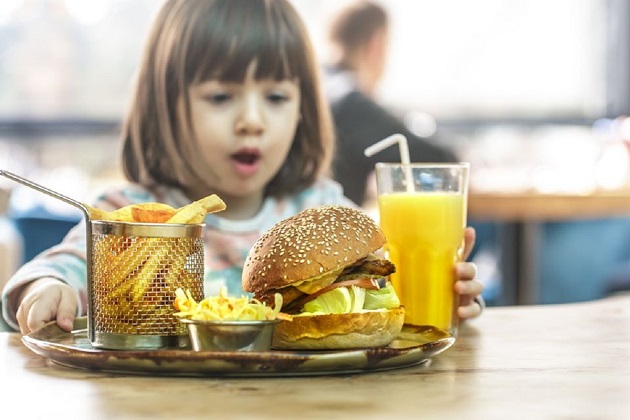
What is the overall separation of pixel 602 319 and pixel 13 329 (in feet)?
2.63

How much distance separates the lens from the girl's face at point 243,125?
1.78 m

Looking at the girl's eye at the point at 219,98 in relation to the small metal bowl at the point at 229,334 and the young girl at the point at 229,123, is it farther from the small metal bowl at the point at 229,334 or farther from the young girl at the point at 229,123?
the small metal bowl at the point at 229,334

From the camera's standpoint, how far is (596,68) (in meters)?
6.00

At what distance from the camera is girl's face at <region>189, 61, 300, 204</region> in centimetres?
178

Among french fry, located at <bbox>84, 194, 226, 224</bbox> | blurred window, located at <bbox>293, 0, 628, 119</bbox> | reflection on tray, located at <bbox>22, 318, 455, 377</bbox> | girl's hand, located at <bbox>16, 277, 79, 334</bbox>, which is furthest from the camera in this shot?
blurred window, located at <bbox>293, 0, 628, 119</bbox>

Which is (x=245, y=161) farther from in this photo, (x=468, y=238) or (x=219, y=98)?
(x=468, y=238)

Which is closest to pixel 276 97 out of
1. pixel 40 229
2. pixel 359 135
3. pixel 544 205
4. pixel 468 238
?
pixel 468 238

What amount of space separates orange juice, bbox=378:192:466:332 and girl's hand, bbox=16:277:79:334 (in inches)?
16.2

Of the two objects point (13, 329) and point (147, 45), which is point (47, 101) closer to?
point (147, 45)

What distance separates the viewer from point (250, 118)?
5.73 feet

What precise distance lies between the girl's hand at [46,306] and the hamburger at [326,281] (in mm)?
261

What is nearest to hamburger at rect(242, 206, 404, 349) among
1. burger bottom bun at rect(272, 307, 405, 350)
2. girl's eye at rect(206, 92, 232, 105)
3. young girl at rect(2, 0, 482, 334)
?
burger bottom bun at rect(272, 307, 405, 350)

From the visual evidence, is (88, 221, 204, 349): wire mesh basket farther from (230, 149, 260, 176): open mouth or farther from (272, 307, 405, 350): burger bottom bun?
(230, 149, 260, 176): open mouth

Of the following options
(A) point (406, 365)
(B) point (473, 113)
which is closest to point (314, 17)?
(B) point (473, 113)
